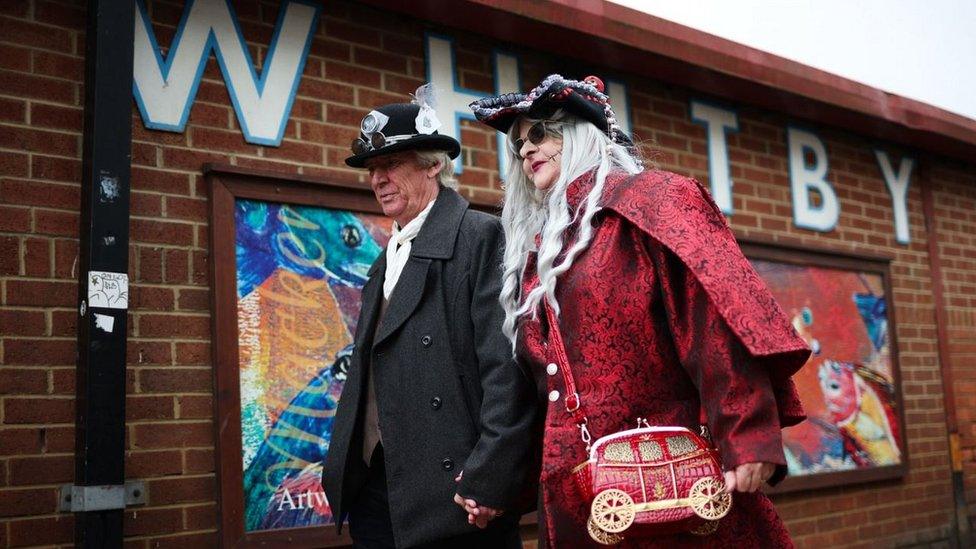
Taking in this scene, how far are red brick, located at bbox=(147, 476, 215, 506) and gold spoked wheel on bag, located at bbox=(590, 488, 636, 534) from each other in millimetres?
2207

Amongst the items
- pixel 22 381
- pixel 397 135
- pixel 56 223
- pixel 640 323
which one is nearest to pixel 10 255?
pixel 56 223

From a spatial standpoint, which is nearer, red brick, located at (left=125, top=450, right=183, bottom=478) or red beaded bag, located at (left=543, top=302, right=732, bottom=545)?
red beaded bag, located at (left=543, top=302, right=732, bottom=545)

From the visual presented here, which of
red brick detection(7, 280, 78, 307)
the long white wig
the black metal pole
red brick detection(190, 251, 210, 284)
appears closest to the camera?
the long white wig

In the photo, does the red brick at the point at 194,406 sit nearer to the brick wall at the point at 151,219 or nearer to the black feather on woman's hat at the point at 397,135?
the brick wall at the point at 151,219

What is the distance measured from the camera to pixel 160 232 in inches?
159

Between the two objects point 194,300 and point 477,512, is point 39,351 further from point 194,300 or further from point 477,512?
point 477,512

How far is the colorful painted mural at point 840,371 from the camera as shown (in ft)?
21.9

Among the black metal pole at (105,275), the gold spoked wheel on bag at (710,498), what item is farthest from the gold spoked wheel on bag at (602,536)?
the black metal pole at (105,275)

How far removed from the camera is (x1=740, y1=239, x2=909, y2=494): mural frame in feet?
21.4

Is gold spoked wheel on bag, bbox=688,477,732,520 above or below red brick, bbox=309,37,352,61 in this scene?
below

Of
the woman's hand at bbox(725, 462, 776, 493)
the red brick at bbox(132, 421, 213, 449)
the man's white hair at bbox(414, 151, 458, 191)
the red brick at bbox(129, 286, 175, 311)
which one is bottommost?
the woman's hand at bbox(725, 462, 776, 493)

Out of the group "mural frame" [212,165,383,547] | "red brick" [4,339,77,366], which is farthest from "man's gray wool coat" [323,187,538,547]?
"red brick" [4,339,77,366]

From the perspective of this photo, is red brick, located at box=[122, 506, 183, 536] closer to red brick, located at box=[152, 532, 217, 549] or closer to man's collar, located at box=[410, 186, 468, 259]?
red brick, located at box=[152, 532, 217, 549]

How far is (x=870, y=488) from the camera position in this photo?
7.04 meters
